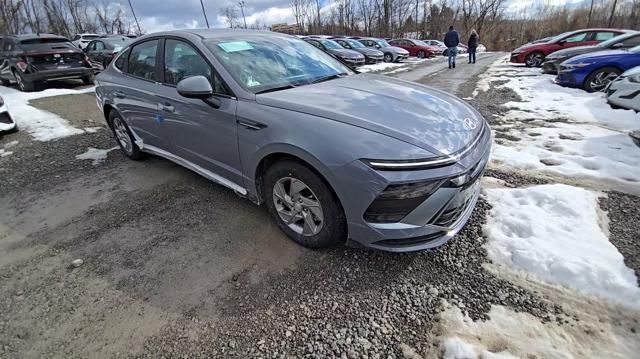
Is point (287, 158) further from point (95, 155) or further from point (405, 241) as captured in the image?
point (95, 155)

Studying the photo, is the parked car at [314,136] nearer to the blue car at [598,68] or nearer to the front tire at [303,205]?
the front tire at [303,205]

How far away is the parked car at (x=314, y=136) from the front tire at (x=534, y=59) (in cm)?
1382

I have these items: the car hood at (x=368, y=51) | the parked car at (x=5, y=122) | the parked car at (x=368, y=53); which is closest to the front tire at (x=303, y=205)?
the parked car at (x=5, y=122)

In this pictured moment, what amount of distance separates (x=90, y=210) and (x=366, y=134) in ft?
9.50

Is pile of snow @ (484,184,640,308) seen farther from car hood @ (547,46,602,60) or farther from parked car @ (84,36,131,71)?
parked car @ (84,36,131,71)

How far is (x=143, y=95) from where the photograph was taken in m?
3.46

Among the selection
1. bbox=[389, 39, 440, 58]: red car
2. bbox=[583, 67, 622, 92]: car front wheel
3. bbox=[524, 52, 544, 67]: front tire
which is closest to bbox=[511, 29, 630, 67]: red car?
bbox=[524, 52, 544, 67]: front tire

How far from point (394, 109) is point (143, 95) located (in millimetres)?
2638

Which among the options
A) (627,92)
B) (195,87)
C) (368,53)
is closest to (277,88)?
(195,87)

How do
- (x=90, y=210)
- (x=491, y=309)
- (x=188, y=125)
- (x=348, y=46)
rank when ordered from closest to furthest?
(x=491, y=309), (x=188, y=125), (x=90, y=210), (x=348, y=46)

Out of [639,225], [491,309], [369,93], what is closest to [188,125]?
[369,93]

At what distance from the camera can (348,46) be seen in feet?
64.8

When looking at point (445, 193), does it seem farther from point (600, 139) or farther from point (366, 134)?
point (600, 139)

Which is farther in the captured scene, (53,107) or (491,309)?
(53,107)
